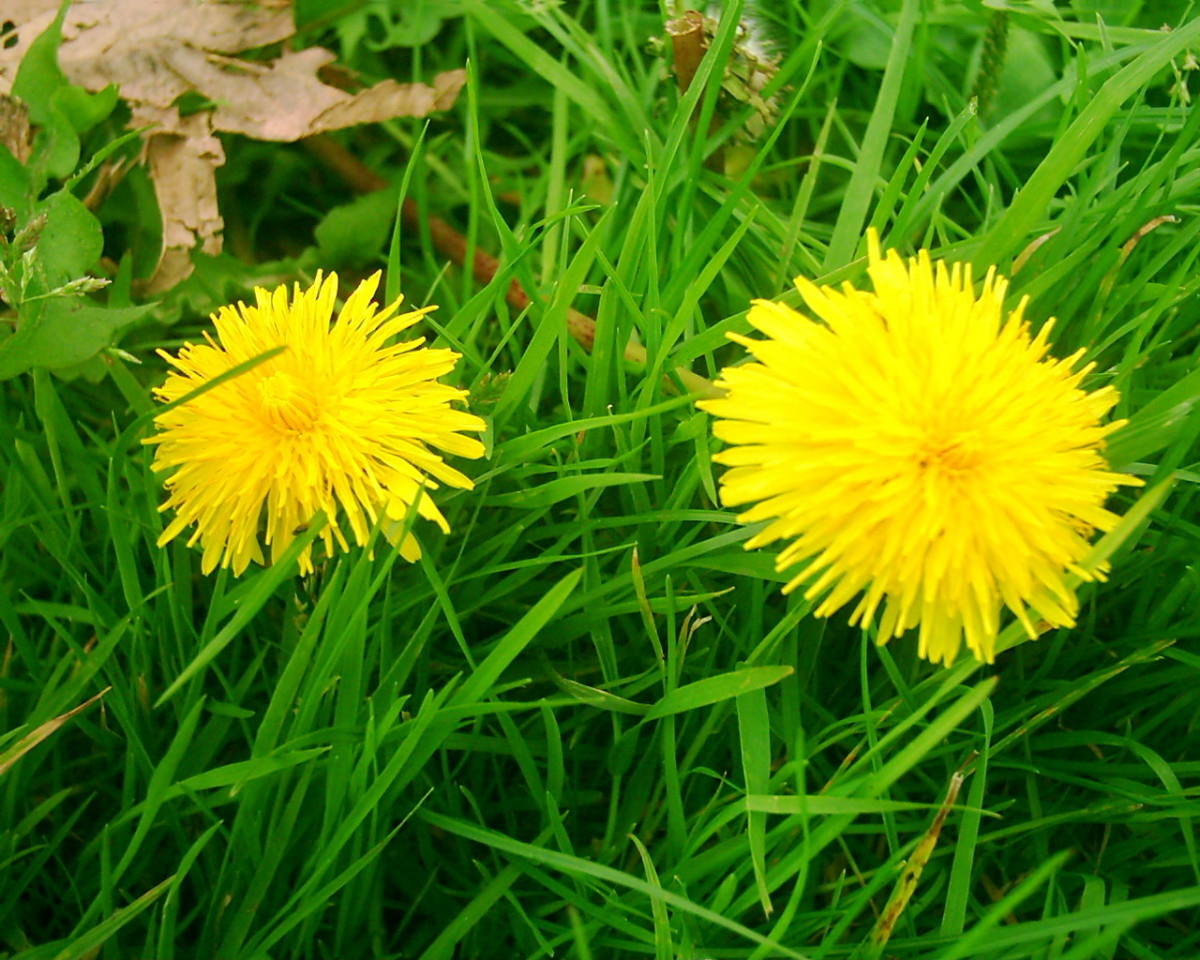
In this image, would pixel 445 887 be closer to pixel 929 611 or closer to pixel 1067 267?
pixel 929 611

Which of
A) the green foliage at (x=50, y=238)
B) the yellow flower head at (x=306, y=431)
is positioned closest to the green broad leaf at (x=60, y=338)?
the green foliage at (x=50, y=238)

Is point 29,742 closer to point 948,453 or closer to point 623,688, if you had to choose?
point 623,688

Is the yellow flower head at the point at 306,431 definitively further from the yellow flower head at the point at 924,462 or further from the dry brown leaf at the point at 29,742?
the yellow flower head at the point at 924,462

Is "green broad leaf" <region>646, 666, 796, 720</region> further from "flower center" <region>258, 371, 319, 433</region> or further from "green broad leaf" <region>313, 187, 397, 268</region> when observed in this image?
"green broad leaf" <region>313, 187, 397, 268</region>

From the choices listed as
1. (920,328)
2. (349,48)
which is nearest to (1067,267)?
(920,328)

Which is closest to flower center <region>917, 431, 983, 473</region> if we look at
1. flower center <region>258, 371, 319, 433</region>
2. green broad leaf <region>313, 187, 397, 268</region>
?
flower center <region>258, 371, 319, 433</region>

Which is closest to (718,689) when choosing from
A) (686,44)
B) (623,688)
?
(623,688)

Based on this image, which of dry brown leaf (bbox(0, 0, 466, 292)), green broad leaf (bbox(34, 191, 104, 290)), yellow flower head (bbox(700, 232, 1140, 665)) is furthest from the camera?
dry brown leaf (bbox(0, 0, 466, 292))
